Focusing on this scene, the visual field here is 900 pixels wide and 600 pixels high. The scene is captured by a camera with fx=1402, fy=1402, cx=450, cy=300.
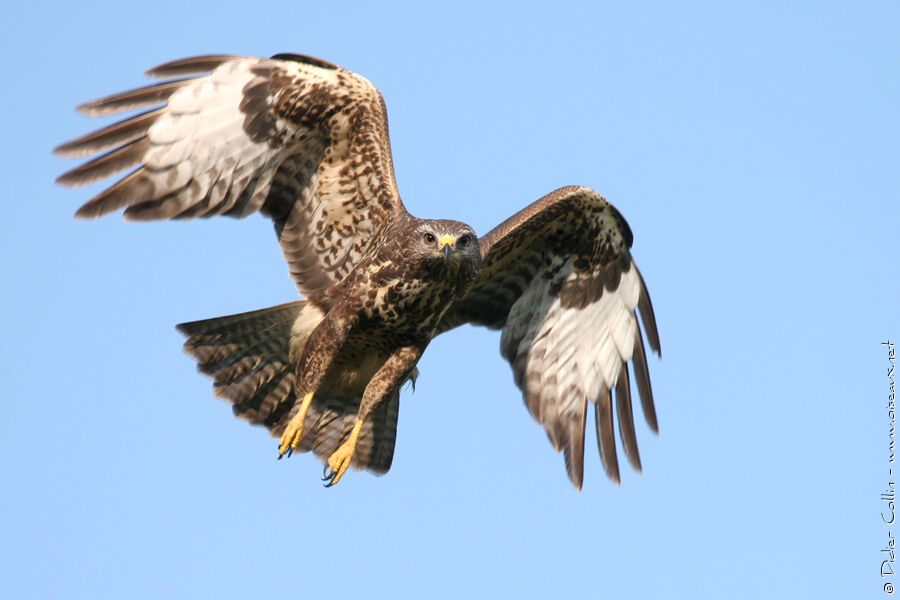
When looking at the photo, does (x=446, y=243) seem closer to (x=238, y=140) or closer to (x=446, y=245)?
(x=446, y=245)

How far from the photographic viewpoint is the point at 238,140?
10422 mm

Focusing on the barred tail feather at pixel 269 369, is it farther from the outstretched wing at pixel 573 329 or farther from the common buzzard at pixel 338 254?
the outstretched wing at pixel 573 329

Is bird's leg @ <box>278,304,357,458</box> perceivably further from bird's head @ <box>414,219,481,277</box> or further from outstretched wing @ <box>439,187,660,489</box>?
outstretched wing @ <box>439,187,660,489</box>

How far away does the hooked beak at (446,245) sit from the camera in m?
9.80

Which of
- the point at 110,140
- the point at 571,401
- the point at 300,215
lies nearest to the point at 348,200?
the point at 300,215

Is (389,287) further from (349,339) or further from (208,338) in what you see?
(208,338)

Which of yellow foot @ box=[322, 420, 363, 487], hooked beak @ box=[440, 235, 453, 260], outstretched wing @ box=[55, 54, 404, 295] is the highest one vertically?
→ outstretched wing @ box=[55, 54, 404, 295]

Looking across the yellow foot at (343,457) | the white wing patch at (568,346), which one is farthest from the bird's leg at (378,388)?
the white wing patch at (568,346)

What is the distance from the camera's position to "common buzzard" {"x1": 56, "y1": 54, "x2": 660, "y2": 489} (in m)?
10.2

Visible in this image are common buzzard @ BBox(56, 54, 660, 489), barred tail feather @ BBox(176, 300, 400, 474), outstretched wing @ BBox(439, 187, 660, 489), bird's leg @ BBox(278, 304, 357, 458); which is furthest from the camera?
outstretched wing @ BBox(439, 187, 660, 489)

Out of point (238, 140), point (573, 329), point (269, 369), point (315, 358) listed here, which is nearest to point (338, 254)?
point (315, 358)

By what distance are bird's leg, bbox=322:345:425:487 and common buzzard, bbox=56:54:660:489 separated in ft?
0.03

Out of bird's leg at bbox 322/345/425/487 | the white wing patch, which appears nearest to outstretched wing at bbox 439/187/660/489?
the white wing patch

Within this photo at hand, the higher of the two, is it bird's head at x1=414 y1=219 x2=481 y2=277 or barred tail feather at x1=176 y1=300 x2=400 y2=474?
bird's head at x1=414 y1=219 x2=481 y2=277
